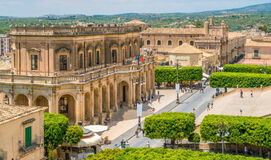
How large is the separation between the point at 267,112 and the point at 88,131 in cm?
2151

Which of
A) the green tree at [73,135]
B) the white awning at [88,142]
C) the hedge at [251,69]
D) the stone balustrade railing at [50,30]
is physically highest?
the stone balustrade railing at [50,30]

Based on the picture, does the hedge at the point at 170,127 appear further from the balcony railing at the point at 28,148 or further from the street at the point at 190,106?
the balcony railing at the point at 28,148

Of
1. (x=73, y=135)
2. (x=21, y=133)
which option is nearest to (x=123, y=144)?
(x=73, y=135)

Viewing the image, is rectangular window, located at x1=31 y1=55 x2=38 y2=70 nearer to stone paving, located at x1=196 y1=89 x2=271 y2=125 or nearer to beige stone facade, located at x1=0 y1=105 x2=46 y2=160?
beige stone facade, located at x1=0 y1=105 x2=46 y2=160

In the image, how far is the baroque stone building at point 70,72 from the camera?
5009cm

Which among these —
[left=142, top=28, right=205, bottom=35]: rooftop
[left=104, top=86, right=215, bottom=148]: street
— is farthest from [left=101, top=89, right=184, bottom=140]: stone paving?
[left=142, top=28, right=205, bottom=35]: rooftop

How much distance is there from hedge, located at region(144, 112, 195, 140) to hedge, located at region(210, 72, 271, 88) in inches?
1309

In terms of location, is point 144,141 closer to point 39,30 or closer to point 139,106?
point 139,106

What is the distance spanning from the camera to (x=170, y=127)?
145 ft

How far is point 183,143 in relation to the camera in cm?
4559

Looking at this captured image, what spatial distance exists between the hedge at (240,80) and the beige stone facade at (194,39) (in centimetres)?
3706

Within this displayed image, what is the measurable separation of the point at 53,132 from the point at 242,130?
59.2 feet

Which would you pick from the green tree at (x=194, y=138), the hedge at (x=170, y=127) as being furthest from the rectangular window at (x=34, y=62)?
the green tree at (x=194, y=138)

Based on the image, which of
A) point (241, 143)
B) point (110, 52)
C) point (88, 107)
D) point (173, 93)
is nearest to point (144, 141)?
point (88, 107)
